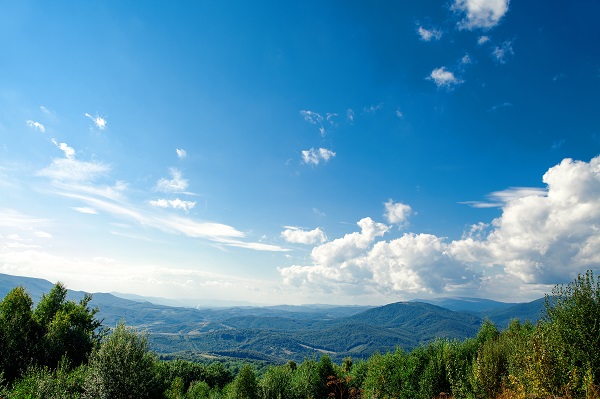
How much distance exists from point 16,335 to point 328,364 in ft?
148

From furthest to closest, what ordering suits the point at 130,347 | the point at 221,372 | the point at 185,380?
the point at 221,372 → the point at 185,380 → the point at 130,347

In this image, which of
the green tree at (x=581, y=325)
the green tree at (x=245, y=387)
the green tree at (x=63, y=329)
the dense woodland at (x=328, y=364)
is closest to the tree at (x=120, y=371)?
the dense woodland at (x=328, y=364)

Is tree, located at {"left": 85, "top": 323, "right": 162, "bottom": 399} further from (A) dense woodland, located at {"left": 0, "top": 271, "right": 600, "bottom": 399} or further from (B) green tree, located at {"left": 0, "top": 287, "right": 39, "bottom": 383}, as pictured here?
(B) green tree, located at {"left": 0, "top": 287, "right": 39, "bottom": 383}

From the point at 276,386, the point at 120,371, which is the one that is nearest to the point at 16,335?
the point at 120,371

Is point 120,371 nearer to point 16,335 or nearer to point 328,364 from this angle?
point 16,335

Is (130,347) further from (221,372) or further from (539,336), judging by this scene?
(221,372)

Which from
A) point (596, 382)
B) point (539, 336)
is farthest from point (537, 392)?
point (596, 382)

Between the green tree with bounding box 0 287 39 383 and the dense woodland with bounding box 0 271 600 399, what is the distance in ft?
0.36

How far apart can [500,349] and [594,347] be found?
64.3 ft

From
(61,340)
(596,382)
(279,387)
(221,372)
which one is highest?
(596,382)

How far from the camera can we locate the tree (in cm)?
2455

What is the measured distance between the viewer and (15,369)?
3938 centimetres

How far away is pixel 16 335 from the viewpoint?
40.9 m

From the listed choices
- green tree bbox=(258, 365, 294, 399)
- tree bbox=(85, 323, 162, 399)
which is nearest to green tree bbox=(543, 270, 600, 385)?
tree bbox=(85, 323, 162, 399)
